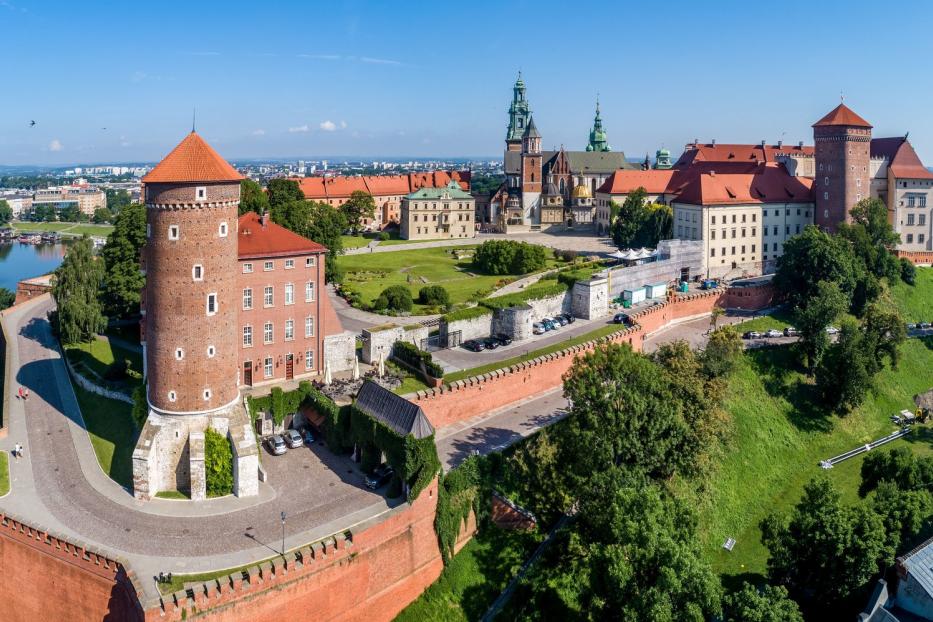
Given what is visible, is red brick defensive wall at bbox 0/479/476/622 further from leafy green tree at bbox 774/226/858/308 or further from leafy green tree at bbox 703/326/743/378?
leafy green tree at bbox 774/226/858/308

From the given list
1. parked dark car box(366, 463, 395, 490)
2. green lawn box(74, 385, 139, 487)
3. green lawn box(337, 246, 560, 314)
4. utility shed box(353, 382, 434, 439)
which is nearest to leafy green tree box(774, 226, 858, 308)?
green lawn box(337, 246, 560, 314)

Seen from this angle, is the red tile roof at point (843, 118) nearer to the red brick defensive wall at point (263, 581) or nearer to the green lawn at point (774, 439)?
the green lawn at point (774, 439)

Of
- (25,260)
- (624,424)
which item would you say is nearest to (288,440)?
(624,424)

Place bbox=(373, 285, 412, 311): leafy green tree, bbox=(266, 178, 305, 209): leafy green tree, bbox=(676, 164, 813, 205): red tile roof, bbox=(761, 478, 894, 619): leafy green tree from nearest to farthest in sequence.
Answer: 1. bbox=(761, 478, 894, 619): leafy green tree
2. bbox=(373, 285, 412, 311): leafy green tree
3. bbox=(676, 164, 813, 205): red tile roof
4. bbox=(266, 178, 305, 209): leafy green tree

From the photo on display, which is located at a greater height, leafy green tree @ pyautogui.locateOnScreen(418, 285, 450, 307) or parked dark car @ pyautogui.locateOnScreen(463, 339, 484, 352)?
leafy green tree @ pyautogui.locateOnScreen(418, 285, 450, 307)

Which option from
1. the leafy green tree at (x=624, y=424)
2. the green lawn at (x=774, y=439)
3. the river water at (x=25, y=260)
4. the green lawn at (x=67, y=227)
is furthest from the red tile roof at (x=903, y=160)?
the green lawn at (x=67, y=227)
